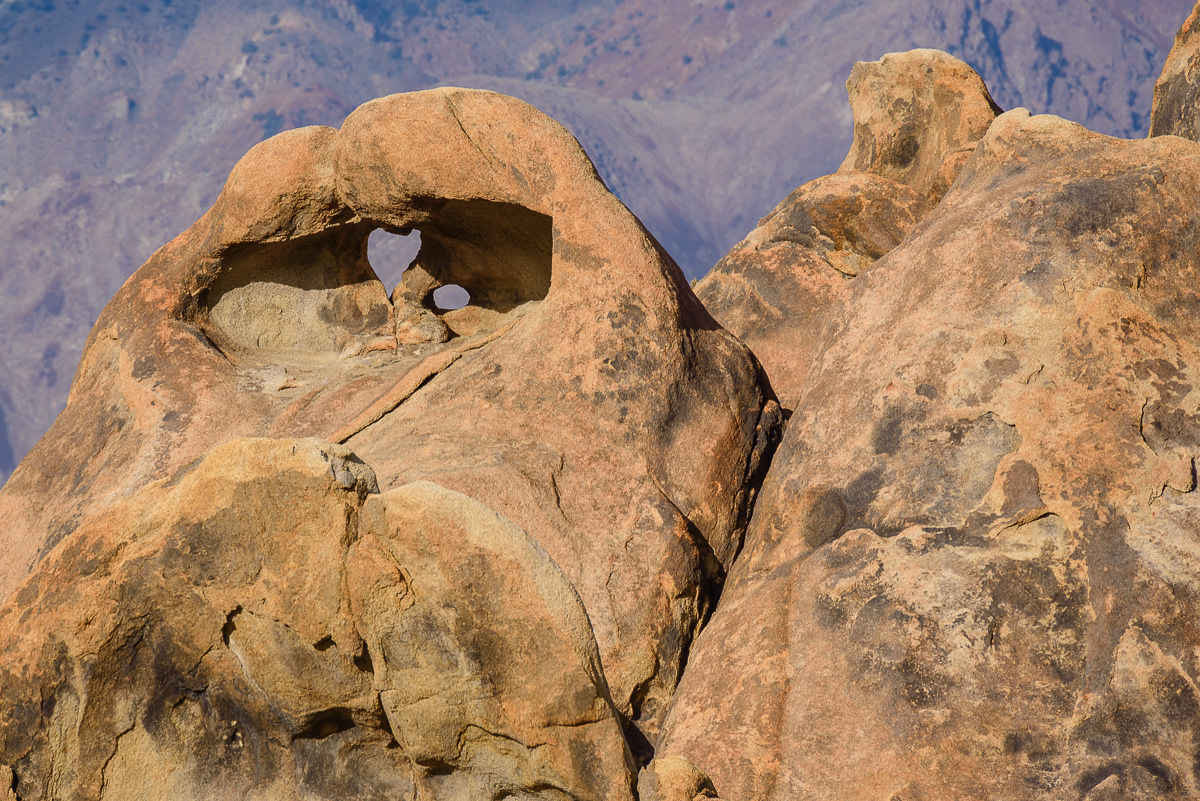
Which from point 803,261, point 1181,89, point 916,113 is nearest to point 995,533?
point 1181,89

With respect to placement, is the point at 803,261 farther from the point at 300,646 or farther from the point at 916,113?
the point at 300,646

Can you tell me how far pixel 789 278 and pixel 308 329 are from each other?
256cm

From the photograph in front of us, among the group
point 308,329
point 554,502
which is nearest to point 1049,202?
point 554,502

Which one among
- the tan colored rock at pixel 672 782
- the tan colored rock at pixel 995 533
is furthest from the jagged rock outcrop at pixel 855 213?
the tan colored rock at pixel 672 782

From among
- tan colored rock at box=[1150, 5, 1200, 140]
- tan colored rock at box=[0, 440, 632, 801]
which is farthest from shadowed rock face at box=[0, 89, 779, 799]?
tan colored rock at box=[1150, 5, 1200, 140]

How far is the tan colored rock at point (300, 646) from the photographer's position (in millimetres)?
2586

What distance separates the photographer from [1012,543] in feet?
11.0

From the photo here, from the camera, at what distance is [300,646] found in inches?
107

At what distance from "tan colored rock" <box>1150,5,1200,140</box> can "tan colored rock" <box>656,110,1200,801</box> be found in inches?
48.8

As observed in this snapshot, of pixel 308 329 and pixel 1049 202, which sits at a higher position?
pixel 1049 202

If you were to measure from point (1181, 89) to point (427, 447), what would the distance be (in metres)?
3.73

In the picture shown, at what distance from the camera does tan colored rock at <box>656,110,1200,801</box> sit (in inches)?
123

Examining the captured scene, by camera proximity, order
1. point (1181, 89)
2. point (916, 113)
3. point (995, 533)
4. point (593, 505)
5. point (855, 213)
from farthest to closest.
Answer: point (916, 113) → point (855, 213) → point (1181, 89) → point (593, 505) → point (995, 533)

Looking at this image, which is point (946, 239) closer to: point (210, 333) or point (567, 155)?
point (567, 155)
